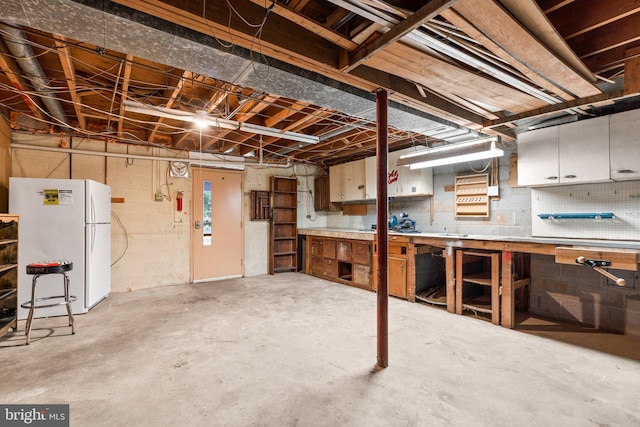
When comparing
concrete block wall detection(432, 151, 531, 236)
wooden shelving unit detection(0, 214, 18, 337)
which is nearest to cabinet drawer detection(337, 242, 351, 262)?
concrete block wall detection(432, 151, 531, 236)

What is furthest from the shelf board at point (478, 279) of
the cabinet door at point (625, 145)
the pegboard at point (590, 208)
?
the cabinet door at point (625, 145)

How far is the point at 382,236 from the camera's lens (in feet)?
8.20

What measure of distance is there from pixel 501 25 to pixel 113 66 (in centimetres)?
319

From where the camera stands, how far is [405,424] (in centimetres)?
172

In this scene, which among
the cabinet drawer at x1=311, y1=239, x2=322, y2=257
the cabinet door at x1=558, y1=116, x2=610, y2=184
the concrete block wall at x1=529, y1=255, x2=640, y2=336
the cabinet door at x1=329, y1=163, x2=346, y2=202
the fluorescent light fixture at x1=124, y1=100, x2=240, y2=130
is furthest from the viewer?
the cabinet door at x1=329, y1=163, x2=346, y2=202

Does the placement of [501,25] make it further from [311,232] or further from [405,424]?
[311,232]

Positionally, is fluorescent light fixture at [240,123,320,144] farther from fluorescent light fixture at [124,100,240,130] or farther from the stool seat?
the stool seat

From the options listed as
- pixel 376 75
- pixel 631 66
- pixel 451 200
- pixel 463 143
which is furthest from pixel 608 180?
pixel 376 75

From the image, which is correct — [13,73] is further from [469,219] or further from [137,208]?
[469,219]

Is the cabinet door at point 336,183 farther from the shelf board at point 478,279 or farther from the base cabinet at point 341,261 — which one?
the shelf board at point 478,279

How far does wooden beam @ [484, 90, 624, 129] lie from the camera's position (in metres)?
2.63

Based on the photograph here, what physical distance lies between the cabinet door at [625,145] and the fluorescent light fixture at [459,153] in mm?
937

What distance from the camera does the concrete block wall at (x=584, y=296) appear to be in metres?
3.00

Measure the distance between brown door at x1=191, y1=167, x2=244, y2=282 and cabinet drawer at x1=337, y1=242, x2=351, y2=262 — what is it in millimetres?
2029
